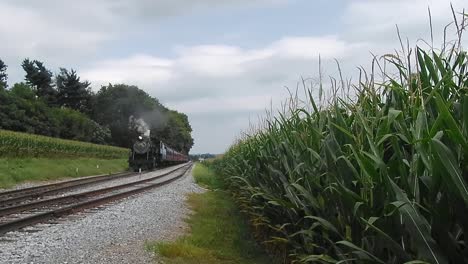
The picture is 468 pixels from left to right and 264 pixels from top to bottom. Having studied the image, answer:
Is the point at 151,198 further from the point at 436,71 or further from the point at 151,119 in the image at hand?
the point at 151,119

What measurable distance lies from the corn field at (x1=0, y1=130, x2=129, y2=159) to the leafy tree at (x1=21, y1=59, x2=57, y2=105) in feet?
94.8

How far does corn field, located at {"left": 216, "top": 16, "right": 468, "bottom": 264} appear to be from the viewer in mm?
2213

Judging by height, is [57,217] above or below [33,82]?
below

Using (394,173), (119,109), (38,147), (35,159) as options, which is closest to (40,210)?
(394,173)

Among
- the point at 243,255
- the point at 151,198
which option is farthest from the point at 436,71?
the point at 151,198

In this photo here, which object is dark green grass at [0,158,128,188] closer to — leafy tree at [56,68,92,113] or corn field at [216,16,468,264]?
corn field at [216,16,468,264]

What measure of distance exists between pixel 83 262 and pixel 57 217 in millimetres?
4860

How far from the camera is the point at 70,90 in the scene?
3177 inches

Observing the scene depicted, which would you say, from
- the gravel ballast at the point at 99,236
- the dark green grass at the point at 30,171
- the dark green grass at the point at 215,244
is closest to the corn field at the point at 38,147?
the dark green grass at the point at 30,171

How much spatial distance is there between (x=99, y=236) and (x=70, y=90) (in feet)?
252

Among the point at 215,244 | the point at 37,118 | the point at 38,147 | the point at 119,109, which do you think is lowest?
the point at 215,244

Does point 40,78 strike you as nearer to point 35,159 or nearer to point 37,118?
point 37,118

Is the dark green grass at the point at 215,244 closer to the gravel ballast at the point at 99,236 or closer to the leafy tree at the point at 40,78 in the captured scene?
the gravel ballast at the point at 99,236

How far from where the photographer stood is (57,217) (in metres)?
10.8
